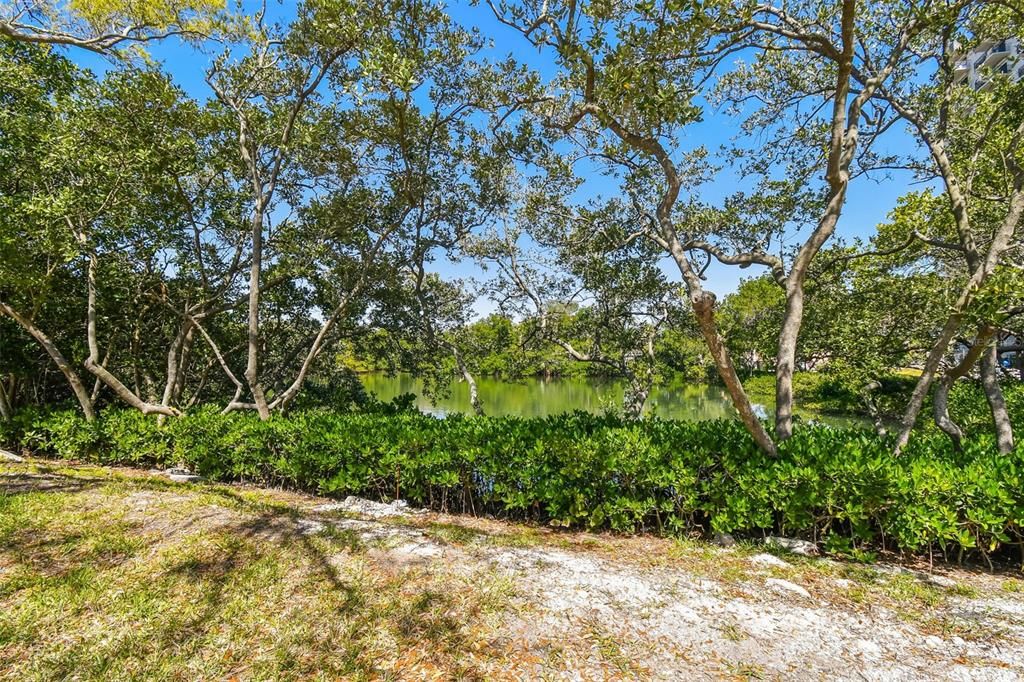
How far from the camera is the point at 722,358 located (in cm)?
439

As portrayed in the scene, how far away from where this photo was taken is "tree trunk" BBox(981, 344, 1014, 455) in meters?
5.38

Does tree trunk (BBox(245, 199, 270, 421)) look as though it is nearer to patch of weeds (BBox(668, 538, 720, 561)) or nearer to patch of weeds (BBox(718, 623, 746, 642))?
patch of weeds (BBox(668, 538, 720, 561))

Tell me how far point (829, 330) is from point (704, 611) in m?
6.31

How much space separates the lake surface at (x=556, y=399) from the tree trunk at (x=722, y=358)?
1116cm

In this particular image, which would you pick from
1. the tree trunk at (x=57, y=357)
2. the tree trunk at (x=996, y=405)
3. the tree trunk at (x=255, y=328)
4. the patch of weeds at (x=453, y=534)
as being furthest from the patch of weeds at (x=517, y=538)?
the tree trunk at (x=57, y=357)

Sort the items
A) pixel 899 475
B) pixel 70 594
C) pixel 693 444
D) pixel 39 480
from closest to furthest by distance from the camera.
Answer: pixel 70 594, pixel 899 475, pixel 693 444, pixel 39 480

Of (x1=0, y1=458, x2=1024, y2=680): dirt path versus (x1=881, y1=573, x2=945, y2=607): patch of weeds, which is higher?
(x1=881, y1=573, x2=945, y2=607): patch of weeds

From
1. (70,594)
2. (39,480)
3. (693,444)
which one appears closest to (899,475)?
(693,444)

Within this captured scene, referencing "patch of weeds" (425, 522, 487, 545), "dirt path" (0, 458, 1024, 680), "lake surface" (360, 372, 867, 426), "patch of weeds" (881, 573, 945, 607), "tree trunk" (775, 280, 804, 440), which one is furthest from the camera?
"lake surface" (360, 372, 867, 426)

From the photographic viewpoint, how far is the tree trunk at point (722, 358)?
4.25m

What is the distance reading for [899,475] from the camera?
161 inches

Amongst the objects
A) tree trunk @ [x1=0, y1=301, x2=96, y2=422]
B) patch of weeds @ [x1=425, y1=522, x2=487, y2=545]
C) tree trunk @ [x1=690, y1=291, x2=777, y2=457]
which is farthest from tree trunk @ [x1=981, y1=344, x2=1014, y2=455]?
tree trunk @ [x1=0, y1=301, x2=96, y2=422]

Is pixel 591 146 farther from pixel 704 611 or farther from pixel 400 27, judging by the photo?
pixel 704 611

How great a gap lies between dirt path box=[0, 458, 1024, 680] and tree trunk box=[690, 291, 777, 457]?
112 cm
